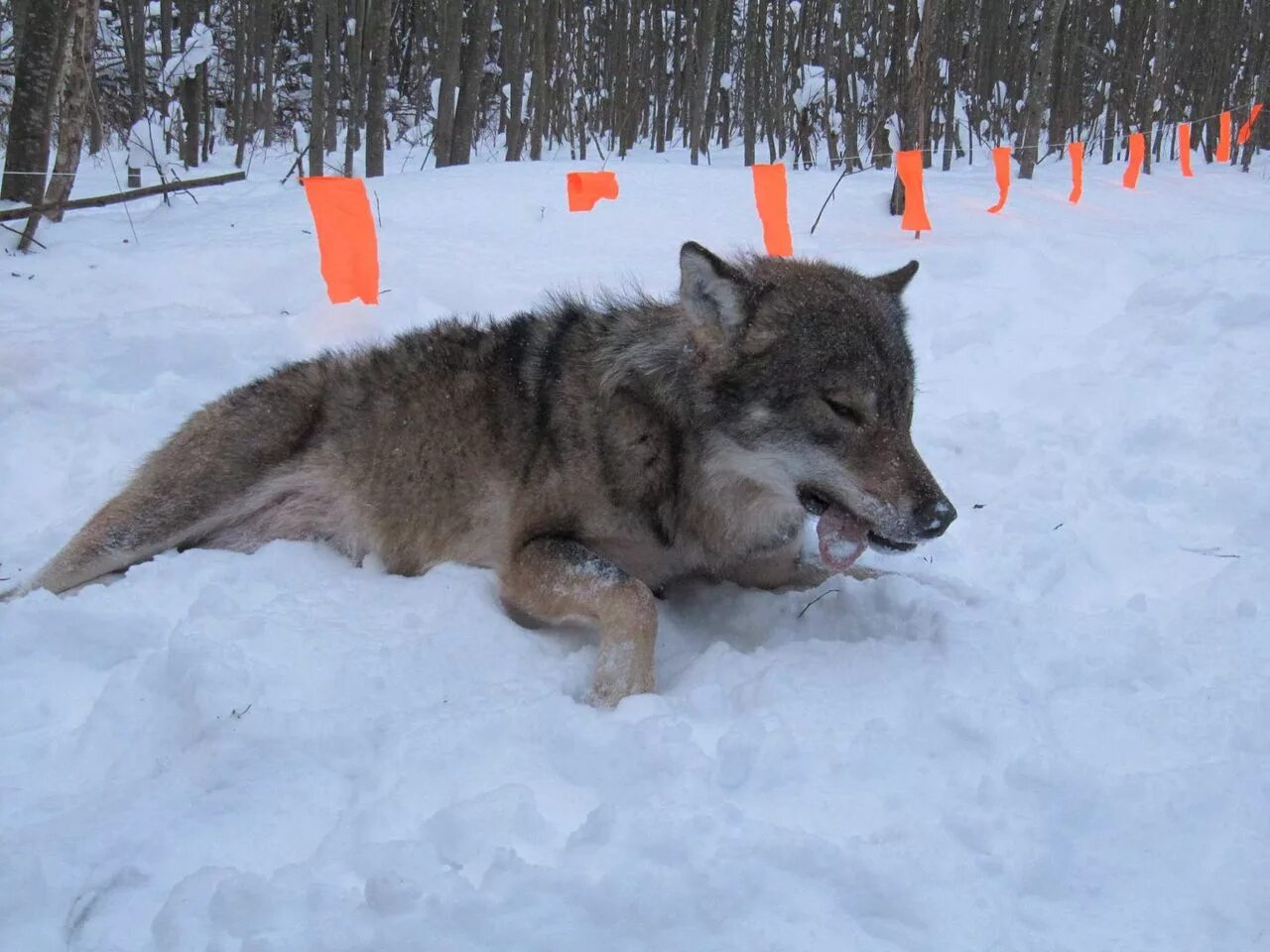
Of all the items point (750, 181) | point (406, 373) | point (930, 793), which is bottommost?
point (930, 793)

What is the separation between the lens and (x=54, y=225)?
322 inches

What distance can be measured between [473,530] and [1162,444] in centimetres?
349

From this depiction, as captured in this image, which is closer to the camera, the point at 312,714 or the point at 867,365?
the point at 312,714

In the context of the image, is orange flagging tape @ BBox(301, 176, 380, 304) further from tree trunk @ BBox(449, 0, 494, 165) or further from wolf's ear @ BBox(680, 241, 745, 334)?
tree trunk @ BBox(449, 0, 494, 165)

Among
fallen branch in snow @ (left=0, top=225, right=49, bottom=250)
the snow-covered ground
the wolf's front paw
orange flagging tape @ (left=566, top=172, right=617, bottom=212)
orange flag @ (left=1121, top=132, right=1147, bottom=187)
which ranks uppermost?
orange flag @ (left=1121, top=132, right=1147, bottom=187)

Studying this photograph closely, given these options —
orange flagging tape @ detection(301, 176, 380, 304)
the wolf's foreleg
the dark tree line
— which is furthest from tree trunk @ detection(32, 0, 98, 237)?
the wolf's foreleg

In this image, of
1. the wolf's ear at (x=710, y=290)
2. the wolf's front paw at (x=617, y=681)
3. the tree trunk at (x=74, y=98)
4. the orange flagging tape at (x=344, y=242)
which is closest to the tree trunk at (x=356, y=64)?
the tree trunk at (x=74, y=98)

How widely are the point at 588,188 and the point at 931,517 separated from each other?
23.1 feet

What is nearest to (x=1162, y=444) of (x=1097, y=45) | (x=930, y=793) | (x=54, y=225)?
(x=930, y=793)

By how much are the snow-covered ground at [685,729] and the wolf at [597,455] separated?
20 cm

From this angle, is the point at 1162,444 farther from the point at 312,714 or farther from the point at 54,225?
the point at 54,225

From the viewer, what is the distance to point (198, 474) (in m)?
3.79

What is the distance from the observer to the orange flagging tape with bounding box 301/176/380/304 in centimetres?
616

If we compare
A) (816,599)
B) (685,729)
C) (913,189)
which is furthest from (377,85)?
(685,729)
